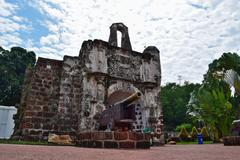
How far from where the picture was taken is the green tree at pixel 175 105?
3544 centimetres

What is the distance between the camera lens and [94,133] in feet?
19.2

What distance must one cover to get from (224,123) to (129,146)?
10.9 metres

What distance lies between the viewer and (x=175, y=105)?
36.7 metres

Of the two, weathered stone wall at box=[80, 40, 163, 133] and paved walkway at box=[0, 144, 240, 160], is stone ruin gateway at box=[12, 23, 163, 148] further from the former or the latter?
paved walkway at box=[0, 144, 240, 160]

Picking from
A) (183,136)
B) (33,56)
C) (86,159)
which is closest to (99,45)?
(86,159)

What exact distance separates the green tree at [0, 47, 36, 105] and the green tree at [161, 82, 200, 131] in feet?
70.6

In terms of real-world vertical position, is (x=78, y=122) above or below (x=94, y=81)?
below

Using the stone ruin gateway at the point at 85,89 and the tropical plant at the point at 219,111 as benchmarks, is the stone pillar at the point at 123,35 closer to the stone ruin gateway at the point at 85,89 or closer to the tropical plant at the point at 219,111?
the stone ruin gateway at the point at 85,89

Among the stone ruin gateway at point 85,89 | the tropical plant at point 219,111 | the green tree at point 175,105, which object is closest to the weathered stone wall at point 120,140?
the stone ruin gateway at point 85,89

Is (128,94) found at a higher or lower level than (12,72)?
lower

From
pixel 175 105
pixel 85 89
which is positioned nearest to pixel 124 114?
pixel 85 89

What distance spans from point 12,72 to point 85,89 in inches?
791

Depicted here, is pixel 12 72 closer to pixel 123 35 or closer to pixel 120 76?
pixel 123 35

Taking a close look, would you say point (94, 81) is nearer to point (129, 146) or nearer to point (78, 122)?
point (78, 122)
